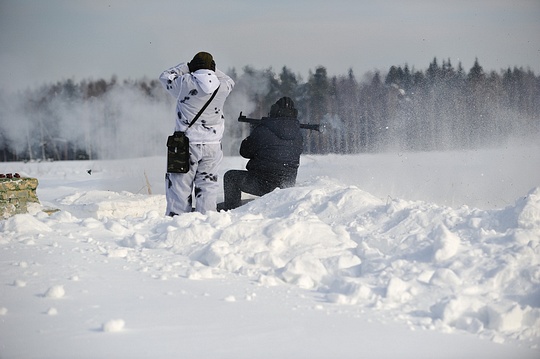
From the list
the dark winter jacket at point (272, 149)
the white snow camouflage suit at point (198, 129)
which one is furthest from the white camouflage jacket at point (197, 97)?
the dark winter jacket at point (272, 149)

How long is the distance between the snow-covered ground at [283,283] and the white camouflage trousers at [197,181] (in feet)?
2.33

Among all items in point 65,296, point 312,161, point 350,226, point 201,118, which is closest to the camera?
point 65,296

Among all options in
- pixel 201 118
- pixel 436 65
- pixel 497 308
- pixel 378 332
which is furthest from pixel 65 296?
pixel 436 65

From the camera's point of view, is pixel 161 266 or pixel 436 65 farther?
pixel 436 65

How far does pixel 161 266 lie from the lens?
5344 mm

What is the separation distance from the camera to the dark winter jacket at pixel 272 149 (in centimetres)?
914

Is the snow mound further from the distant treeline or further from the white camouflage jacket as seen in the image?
the distant treeline

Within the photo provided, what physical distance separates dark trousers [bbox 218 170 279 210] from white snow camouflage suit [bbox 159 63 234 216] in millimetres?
1163

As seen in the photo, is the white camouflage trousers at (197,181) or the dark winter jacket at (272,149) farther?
the dark winter jacket at (272,149)

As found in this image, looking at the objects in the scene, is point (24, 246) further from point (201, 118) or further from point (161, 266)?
point (201, 118)

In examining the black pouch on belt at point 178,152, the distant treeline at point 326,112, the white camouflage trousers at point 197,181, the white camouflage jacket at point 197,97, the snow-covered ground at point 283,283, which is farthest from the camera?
the distant treeline at point 326,112

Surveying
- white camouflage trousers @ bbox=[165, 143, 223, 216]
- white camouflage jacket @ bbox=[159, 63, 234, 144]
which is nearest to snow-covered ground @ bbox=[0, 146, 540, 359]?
white camouflage trousers @ bbox=[165, 143, 223, 216]

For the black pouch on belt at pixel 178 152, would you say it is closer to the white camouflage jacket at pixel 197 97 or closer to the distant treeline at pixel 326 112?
the white camouflage jacket at pixel 197 97

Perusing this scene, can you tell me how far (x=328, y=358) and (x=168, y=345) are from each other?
85 cm
